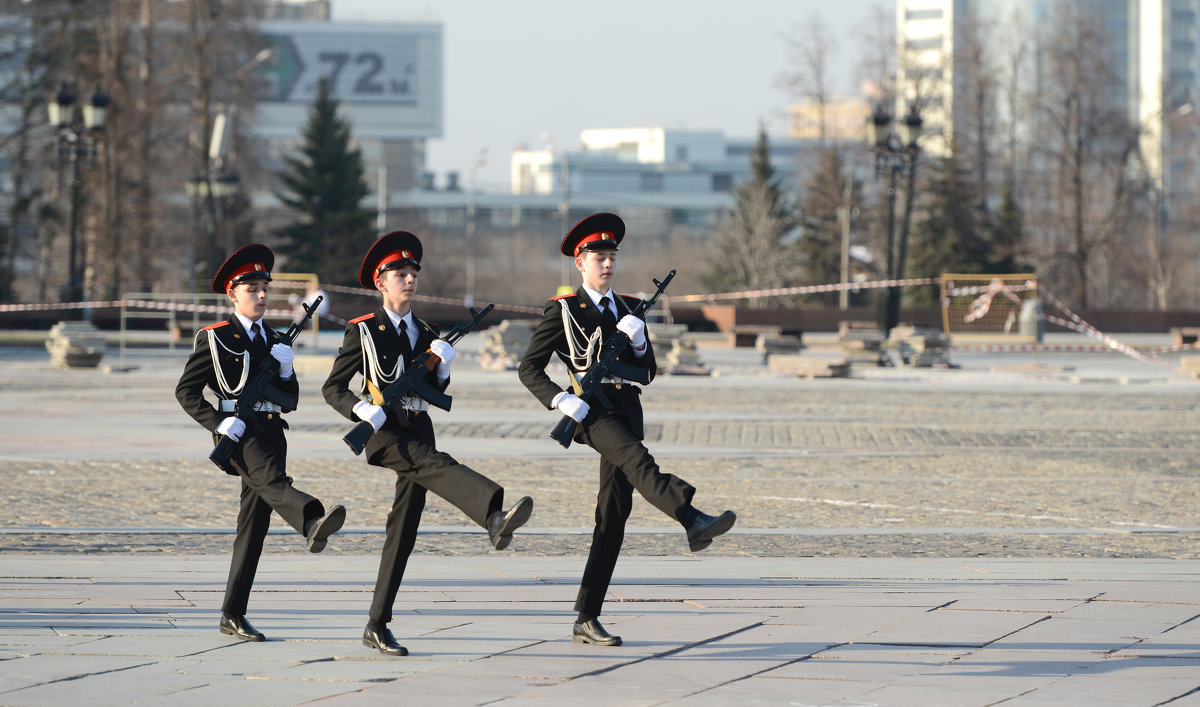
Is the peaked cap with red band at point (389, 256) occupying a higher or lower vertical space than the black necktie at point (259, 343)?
higher

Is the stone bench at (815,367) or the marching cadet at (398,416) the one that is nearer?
the marching cadet at (398,416)

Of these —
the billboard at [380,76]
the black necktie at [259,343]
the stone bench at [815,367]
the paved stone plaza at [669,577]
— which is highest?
the billboard at [380,76]

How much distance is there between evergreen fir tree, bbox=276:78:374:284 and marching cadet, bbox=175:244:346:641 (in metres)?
50.2

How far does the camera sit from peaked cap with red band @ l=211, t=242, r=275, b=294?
7.04 metres

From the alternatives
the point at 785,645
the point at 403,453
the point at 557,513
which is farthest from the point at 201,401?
the point at 557,513

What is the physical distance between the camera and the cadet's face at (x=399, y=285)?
267 inches

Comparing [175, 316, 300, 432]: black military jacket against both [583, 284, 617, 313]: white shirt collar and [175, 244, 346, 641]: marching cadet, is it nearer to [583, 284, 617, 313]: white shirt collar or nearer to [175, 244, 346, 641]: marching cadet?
[175, 244, 346, 641]: marching cadet

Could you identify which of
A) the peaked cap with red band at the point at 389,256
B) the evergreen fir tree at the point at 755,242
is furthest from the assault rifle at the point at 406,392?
the evergreen fir tree at the point at 755,242

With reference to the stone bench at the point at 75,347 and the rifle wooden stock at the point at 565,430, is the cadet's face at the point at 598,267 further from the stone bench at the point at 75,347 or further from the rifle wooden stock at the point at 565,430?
the stone bench at the point at 75,347

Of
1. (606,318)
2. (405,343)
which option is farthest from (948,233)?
(405,343)

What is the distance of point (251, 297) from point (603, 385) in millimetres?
1561

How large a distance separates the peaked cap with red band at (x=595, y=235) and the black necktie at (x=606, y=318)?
229 millimetres

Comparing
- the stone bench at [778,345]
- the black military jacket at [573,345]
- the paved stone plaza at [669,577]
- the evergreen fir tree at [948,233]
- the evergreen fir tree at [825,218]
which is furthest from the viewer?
the evergreen fir tree at [825,218]

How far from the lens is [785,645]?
6906 millimetres
